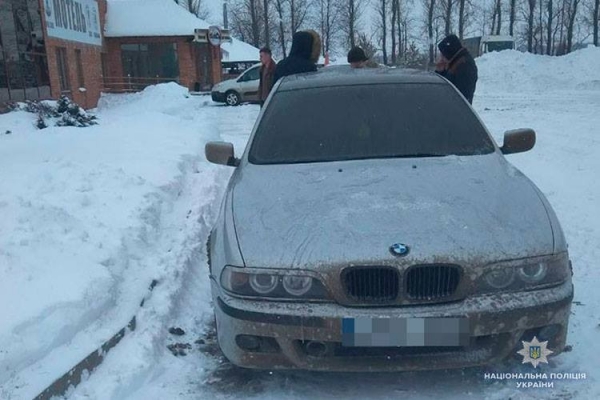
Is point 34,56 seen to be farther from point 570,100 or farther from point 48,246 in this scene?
point 570,100

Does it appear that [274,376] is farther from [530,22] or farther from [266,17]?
[530,22]

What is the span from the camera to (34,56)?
59.1 feet

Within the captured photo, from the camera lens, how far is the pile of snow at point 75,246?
10.7 feet

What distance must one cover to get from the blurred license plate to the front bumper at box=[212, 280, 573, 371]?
0.09 feet

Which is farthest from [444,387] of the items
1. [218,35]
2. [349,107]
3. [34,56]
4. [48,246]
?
[218,35]

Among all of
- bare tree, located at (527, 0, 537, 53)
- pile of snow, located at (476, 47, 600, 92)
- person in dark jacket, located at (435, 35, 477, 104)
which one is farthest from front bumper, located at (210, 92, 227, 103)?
bare tree, located at (527, 0, 537, 53)

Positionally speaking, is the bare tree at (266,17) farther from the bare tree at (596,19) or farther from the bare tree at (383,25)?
the bare tree at (596,19)

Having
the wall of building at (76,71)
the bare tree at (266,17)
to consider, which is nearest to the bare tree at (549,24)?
the bare tree at (266,17)

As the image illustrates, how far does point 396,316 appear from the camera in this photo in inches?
111

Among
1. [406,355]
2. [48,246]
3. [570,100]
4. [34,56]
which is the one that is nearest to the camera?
[406,355]

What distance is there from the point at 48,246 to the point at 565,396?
329 centimetres

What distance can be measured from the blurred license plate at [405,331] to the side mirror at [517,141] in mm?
1973

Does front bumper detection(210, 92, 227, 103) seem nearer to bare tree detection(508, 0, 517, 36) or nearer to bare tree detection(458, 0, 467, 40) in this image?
bare tree detection(458, 0, 467, 40)

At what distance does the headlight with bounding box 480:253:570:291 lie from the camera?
114 inches
